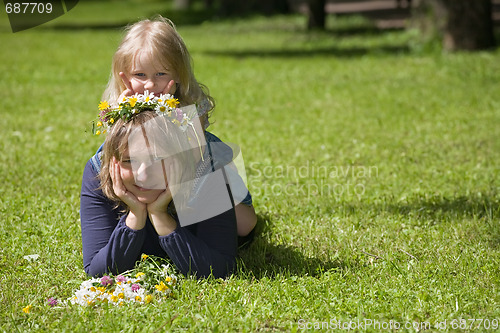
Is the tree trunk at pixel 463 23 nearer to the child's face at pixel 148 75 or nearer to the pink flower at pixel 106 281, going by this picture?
the child's face at pixel 148 75

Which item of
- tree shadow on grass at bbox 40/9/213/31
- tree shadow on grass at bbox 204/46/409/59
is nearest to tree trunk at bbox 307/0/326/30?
tree shadow on grass at bbox 204/46/409/59

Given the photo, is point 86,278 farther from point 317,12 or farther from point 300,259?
point 317,12

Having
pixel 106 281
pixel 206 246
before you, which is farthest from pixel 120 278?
pixel 206 246

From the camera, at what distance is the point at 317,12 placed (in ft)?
55.2

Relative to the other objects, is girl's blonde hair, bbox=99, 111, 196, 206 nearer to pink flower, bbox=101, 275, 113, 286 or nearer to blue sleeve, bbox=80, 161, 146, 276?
blue sleeve, bbox=80, 161, 146, 276

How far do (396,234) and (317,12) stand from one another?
1373cm

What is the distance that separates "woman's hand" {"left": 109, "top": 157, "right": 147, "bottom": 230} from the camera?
2990mm

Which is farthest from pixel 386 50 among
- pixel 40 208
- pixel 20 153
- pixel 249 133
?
pixel 40 208

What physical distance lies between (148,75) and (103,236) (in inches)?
35.1

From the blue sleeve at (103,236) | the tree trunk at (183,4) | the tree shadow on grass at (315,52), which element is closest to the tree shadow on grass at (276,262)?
the blue sleeve at (103,236)

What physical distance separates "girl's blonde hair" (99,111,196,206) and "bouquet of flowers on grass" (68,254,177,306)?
0.49 m

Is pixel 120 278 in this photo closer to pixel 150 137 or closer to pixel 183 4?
pixel 150 137

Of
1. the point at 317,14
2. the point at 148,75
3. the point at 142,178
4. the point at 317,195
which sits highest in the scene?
the point at 148,75

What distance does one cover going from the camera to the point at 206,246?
3246mm
